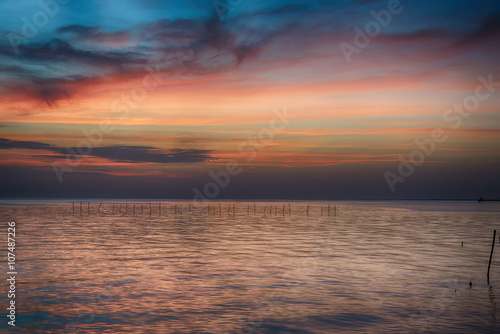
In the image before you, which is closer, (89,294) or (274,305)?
(274,305)

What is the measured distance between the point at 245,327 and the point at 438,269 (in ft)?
79.4

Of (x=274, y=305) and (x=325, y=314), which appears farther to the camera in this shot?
(x=274, y=305)

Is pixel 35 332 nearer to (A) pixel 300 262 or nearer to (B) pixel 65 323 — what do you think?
(B) pixel 65 323

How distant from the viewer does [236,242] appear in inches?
2446

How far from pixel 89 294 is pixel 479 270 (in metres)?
32.0

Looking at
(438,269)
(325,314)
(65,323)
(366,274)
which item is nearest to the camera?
(65,323)

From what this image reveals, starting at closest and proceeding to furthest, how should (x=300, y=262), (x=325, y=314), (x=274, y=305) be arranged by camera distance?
(x=325, y=314), (x=274, y=305), (x=300, y=262)

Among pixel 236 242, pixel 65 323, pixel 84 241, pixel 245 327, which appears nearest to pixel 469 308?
pixel 245 327

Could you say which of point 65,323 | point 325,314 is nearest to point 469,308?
point 325,314

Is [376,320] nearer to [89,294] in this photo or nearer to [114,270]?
[89,294]

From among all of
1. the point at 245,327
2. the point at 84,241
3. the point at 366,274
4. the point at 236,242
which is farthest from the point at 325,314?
the point at 84,241

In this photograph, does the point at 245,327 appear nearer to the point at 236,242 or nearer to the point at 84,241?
the point at 236,242

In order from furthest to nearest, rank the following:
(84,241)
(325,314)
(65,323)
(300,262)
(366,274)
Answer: (84,241), (300,262), (366,274), (325,314), (65,323)

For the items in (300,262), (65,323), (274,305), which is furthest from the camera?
(300,262)
